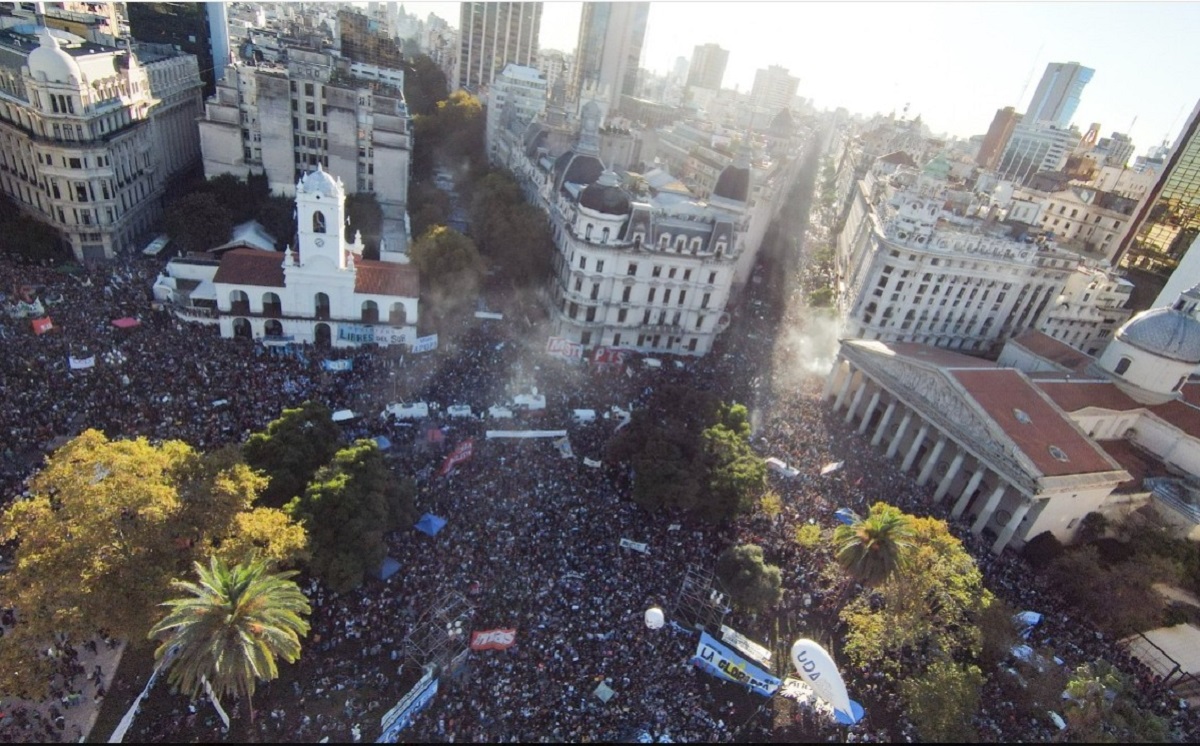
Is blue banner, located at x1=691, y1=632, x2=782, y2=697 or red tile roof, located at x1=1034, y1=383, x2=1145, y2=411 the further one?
red tile roof, located at x1=1034, y1=383, x2=1145, y2=411

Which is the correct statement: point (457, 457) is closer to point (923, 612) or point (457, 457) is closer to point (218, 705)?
point (218, 705)

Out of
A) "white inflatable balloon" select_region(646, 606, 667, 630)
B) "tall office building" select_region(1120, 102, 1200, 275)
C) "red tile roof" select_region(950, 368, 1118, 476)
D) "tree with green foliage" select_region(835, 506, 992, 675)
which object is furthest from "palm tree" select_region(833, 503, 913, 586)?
"tall office building" select_region(1120, 102, 1200, 275)

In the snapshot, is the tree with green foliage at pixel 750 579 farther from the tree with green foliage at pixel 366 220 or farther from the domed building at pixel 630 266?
the tree with green foliage at pixel 366 220

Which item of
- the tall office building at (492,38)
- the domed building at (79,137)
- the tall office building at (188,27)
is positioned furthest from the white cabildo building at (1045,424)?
the tall office building at (492,38)

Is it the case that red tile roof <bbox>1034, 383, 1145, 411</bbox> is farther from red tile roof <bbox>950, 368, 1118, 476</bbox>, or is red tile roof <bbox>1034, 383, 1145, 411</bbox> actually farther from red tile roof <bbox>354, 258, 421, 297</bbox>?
red tile roof <bbox>354, 258, 421, 297</bbox>

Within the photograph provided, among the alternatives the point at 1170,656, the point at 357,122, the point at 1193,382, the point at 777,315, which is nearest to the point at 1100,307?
the point at 1193,382

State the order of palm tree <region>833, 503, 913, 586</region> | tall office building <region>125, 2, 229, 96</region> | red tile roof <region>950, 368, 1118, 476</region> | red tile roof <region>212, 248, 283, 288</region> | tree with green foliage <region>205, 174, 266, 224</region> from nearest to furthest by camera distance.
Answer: palm tree <region>833, 503, 913, 586</region>, red tile roof <region>950, 368, 1118, 476</region>, red tile roof <region>212, 248, 283, 288</region>, tree with green foliage <region>205, 174, 266, 224</region>, tall office building <region>125, 2, 229, 96</region>
